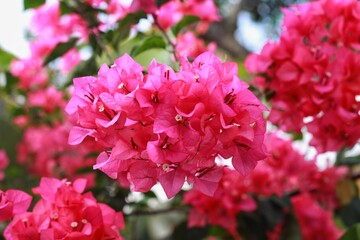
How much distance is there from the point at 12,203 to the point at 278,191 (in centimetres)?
75

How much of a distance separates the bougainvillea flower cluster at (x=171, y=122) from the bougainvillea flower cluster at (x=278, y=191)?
465 mm

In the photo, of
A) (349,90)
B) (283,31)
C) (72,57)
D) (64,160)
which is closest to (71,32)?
(72,57)

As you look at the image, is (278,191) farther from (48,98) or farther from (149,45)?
(48,98)

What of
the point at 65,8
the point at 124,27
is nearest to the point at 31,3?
the point at 65,8

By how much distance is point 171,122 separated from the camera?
2.04ft

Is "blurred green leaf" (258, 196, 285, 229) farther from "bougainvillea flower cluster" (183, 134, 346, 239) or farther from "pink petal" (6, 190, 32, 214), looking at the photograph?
"pink petal" (6, 190, 32, 214)

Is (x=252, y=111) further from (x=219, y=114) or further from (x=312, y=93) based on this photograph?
(x=312, y=93)

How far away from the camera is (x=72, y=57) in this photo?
1.82 metres

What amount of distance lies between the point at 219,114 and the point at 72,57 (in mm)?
1286

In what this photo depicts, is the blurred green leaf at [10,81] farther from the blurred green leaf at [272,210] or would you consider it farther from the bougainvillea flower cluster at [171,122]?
the bougainvillea flower cluster at [171,122]

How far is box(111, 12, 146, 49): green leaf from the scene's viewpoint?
103 cm

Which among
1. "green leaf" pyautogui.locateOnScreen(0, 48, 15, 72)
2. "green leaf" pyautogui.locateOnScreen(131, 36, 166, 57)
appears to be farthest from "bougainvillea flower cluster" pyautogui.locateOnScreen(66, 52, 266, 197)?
"green leaf" pyautogui.locateOnScreen(0, 48, 15, 72)

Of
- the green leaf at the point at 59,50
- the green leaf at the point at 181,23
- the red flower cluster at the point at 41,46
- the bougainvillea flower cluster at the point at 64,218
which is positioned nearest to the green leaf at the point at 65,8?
the green leaf at the point at 59,50

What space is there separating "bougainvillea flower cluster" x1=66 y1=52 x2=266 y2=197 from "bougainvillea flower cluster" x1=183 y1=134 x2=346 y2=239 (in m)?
0.46
